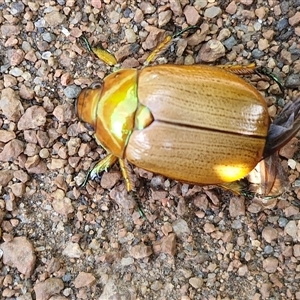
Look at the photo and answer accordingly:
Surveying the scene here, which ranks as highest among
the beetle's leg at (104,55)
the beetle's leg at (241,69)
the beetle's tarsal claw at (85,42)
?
the beetle's tarsal claw at (85,42)

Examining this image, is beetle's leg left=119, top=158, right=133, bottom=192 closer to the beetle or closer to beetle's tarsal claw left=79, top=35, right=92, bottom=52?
the beetle

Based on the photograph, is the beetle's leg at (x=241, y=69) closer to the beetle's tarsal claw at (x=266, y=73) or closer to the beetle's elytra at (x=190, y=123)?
the beetle's tarsal claw at (x=266, y=73)

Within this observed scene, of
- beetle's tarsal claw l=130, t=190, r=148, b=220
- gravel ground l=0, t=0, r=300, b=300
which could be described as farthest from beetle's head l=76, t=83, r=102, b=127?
beetle's tarsal claw l=130, t=190, r=148, b=220

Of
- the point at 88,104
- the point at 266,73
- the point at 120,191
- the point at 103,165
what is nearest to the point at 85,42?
the point at 88,104

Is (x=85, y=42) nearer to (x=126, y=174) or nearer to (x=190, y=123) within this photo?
(x=126, y=174)

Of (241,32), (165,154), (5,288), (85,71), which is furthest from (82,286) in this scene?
(241,32)

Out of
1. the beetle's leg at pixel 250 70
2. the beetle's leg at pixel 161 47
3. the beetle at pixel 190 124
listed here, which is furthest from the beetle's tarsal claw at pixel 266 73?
the beetle's leg at pixel 161 47

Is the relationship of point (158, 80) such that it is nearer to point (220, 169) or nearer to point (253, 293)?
point (220, 169)
